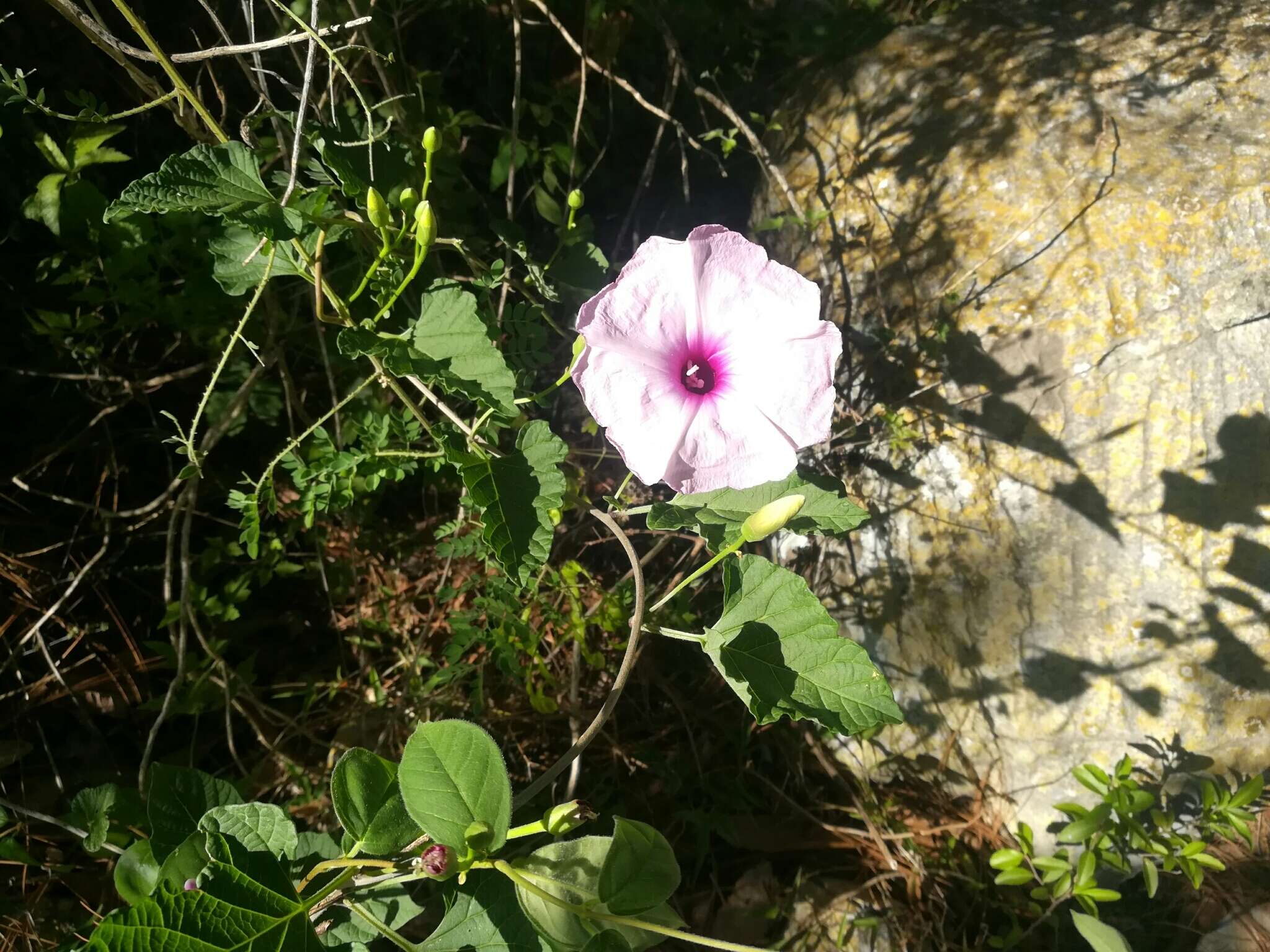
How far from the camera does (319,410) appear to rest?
1805 millimetres

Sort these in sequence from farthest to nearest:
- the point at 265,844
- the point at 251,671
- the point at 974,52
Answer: the point at 974,52
the point at 251,671
the point at 265,844

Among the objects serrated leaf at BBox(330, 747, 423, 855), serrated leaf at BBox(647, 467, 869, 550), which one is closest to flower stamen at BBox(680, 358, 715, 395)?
serrated leaf at BBox(647, 467, 869, 550)

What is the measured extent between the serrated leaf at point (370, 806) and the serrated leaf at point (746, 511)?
45cm

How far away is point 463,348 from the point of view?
3.36 feet

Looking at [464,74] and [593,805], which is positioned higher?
[464,74]

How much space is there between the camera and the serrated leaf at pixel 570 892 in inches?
35.2

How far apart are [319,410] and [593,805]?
42.8 inches

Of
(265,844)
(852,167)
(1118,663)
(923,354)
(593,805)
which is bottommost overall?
(593,805)

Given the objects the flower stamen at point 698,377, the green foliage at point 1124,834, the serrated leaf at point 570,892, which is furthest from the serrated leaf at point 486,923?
the green foliage at point 1124,834

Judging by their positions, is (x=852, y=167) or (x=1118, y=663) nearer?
(x=1118, y=663)

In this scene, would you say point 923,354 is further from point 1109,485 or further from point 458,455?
point 458,455

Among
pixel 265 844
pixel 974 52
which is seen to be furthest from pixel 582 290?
pixel 974 52

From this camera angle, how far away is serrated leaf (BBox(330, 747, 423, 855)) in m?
0.89

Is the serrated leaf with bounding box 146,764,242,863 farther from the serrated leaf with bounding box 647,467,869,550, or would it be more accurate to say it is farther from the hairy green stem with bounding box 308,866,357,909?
the serrated leaf with bounding box 647,467,869,550
